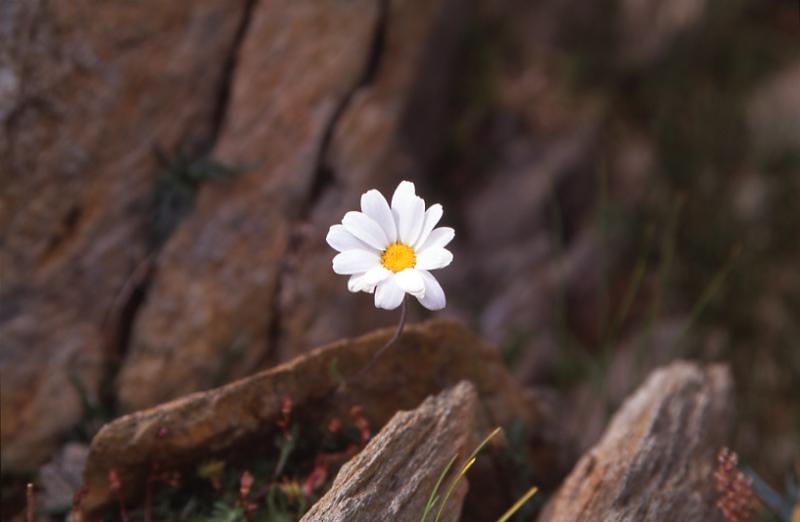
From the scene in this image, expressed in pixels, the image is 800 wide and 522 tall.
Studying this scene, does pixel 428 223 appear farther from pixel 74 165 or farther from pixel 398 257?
pixel 74 165

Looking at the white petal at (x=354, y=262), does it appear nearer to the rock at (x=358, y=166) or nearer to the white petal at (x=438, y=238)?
the white petal at (x=438, y=238)

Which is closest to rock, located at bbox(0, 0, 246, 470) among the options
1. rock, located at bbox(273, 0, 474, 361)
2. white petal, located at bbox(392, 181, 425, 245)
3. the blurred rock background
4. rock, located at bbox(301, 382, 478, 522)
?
the blurred rock background

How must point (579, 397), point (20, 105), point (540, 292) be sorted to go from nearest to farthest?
point (20, 105) < point (579, 397) < point (540, 292)

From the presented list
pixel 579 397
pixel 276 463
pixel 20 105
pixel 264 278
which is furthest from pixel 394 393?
pixel 579 397

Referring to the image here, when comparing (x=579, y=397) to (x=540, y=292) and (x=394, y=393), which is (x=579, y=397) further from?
(x=394, y=393)

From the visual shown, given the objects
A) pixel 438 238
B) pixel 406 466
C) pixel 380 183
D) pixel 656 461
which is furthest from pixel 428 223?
pixel 380 183

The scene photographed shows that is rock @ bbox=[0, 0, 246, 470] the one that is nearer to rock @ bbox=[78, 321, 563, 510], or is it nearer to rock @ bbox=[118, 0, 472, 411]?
rock @ bbox=[118, 0, 472, 411]
